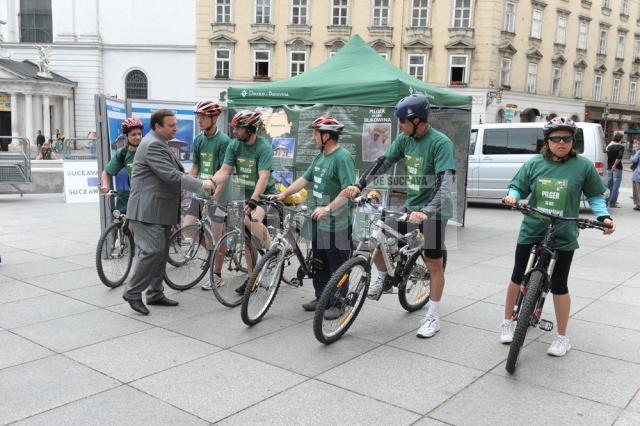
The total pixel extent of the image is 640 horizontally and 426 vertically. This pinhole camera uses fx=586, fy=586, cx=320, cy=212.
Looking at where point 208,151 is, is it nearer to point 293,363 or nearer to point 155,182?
point 155,182

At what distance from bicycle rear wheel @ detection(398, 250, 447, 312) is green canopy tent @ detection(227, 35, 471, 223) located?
2742 millimetres

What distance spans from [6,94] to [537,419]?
39.9 meters

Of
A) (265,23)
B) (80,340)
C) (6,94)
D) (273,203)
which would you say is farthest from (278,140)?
(6,94)

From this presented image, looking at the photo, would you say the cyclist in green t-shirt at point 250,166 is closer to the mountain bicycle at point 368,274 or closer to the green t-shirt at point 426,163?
the mountain bicycle at point 368,274

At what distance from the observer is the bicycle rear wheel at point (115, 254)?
5910 mm

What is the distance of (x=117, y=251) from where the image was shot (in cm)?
602

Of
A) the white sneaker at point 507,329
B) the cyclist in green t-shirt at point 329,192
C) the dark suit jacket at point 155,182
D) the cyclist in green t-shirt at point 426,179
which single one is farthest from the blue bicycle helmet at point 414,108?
the dark suit jacket at point 155,182

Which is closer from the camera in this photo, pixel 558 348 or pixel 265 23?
pixel 558 348

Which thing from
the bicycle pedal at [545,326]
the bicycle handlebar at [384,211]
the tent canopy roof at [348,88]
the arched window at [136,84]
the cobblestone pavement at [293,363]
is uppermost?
the arched window at [136,84]

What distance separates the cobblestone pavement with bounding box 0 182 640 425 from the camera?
336cm

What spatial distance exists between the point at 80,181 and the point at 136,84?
1374 inches

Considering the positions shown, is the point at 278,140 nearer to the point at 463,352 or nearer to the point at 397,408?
the point at 463,352

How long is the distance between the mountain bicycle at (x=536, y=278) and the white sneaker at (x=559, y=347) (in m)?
0.23

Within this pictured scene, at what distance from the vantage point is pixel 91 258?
7.38 m
